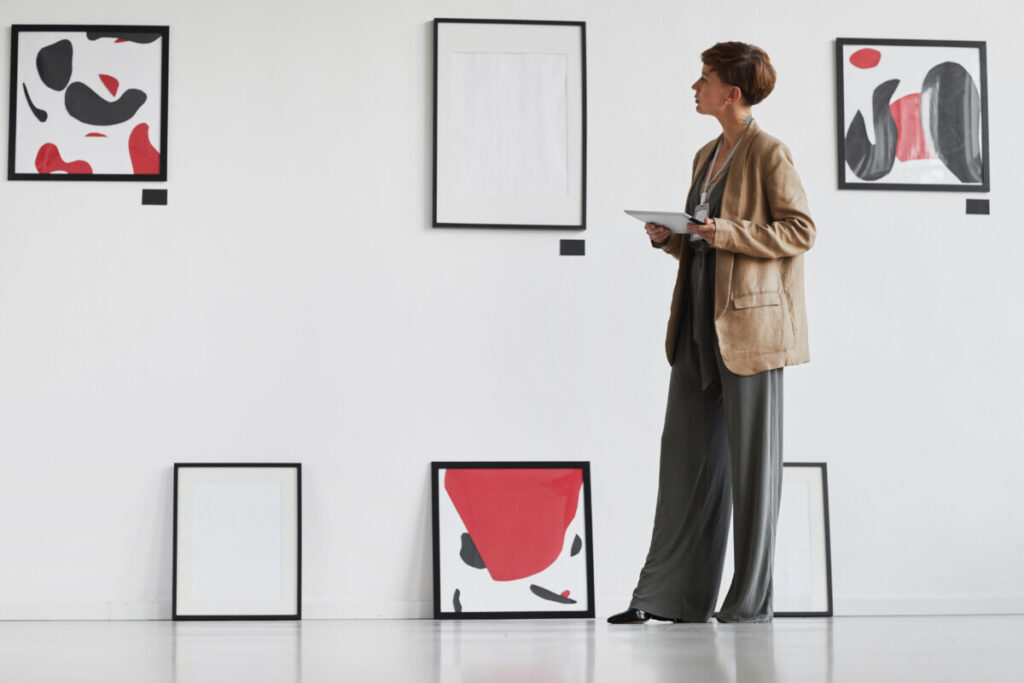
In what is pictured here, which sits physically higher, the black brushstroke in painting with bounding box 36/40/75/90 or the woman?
the black brushstroke in painting with bounding box 36/40/75/90

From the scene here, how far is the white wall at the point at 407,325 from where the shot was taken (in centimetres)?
379

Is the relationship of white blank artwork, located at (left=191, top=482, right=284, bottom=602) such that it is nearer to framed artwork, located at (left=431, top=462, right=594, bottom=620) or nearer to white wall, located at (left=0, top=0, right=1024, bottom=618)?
white wall, located at (left=0, top=0, right=1024, bottom=618)

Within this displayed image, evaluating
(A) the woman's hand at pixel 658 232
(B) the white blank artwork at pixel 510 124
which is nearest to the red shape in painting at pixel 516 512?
(B) the white blank artwork at pixel 510 124

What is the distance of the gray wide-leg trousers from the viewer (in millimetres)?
2793

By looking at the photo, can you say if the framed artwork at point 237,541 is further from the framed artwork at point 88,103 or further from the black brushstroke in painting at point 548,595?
the framed artwork at point 88,103

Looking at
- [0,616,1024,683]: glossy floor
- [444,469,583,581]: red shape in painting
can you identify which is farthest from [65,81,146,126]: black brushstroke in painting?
[0,616,1024,683]: glossy floor

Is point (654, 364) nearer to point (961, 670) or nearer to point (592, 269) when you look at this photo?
point (592, 269)

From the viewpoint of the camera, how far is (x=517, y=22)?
3957 mm

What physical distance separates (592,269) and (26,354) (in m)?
1.99

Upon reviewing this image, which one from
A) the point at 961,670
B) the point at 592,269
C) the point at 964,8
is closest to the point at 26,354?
the point at 592,269

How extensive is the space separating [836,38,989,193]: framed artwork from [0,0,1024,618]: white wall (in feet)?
0.22

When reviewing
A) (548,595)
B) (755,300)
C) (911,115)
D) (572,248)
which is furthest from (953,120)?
(548,595)

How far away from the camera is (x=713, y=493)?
9.75 feet

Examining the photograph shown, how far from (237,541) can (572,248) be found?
60.4 inches
